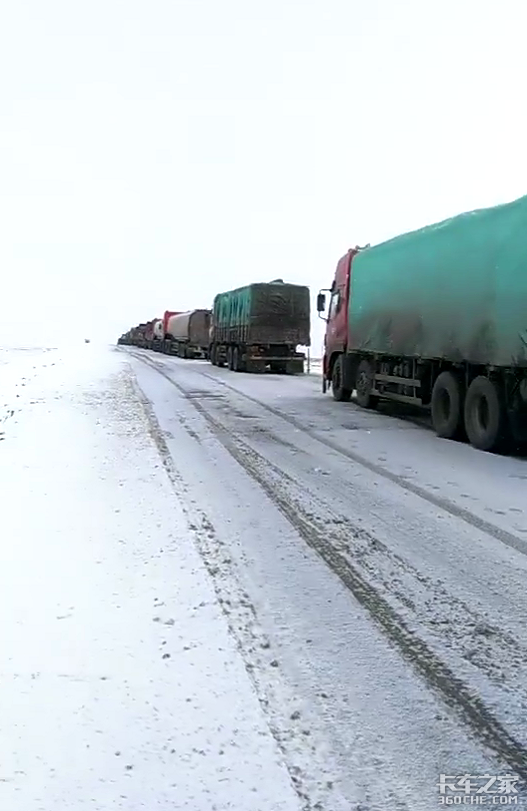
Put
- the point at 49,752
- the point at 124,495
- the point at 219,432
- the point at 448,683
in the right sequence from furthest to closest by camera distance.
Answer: the point at 219,432
the point at 124,495
the point at 448,683
the point at 49,752

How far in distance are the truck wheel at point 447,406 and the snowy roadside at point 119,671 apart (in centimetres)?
636

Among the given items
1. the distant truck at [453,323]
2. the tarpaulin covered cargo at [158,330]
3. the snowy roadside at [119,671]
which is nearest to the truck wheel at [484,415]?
the distant truck at [453,323]

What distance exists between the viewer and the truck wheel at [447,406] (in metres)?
13.0

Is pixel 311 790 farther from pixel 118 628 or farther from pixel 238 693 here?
pixel 118 628

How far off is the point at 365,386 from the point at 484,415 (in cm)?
602

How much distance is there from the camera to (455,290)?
1292 cm

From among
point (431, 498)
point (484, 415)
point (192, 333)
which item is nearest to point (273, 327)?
point (192, 333)

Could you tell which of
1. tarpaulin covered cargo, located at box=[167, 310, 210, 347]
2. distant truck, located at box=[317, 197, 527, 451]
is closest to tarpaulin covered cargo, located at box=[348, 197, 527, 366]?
distant truck, located at box=[317, 197, 527, 451]

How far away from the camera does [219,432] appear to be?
13.1 metres

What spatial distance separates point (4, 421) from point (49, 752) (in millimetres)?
10804

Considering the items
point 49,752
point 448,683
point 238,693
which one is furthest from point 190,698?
point 448,683

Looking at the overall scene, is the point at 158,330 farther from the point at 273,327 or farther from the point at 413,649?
the point at 413,649

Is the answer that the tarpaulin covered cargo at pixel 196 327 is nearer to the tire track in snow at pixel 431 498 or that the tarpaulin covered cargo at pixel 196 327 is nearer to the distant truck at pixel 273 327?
the distant truck at pixel 273 327

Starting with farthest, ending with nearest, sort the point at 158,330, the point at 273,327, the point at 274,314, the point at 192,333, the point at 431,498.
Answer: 1. the point at 158,330
2. the point at 192,333
3. the point at 273,327
4. the point at 274,314
5. the point at 431,498
